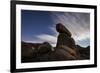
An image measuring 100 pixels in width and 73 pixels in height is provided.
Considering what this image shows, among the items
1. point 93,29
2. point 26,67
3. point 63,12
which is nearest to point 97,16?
point 93,29

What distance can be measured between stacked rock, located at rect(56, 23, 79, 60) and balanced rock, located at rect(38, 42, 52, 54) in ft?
0.27

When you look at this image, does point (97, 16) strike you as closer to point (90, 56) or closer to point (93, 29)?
point (93, 29)

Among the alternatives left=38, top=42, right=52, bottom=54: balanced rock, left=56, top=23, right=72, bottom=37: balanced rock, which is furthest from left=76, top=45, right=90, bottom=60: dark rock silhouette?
left=38, top=42, right=52, bottom=54: balanced rock

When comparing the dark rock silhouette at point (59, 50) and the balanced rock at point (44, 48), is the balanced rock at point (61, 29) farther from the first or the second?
the balanced rock at point (44, 48)

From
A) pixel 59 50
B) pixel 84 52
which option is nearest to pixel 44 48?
pixel 59 50

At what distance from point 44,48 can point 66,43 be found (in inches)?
9.3

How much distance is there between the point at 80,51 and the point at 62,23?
13.7 inches

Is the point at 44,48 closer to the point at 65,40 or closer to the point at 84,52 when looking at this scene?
the point at 65,40

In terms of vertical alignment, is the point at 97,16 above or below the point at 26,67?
above

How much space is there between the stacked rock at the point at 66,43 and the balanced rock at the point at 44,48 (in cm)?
8

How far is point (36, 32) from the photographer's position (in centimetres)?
192

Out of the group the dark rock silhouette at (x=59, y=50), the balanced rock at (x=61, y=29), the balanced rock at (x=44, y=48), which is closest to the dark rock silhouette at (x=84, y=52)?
the dark rock silhouette at (x=59, y=50)

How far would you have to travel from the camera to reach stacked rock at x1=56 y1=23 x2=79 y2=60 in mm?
2006

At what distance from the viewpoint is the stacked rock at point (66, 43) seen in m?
2.01
